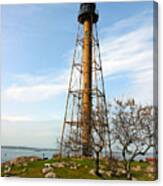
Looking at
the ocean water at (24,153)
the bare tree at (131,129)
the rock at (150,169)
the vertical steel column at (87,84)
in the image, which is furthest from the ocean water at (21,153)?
the rock at (150,169)

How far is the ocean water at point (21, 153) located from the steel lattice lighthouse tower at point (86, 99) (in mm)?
71

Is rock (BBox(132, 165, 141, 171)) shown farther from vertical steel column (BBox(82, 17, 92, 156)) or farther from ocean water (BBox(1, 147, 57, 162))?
ocean water (BBox(1, 147, 57, 162))

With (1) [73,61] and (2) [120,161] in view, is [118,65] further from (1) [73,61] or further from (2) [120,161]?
(2) [120,161]

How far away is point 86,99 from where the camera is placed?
307 cm

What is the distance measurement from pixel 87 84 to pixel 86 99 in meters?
0.08

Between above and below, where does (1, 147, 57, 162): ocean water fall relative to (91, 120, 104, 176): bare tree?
below

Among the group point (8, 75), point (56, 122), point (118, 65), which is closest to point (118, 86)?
point (118, 65)

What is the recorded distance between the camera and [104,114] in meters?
3.04

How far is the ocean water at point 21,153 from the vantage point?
308 centimetres

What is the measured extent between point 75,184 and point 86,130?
0.29 metres

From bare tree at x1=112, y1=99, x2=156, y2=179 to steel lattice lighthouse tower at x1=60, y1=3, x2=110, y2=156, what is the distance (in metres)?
0.08

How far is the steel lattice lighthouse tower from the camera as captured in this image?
3.06 meters

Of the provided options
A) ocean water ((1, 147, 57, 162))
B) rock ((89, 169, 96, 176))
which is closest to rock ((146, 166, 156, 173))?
rock ((89, 169, 96, 176))

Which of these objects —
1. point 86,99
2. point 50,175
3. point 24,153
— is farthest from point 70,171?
point 86,99
